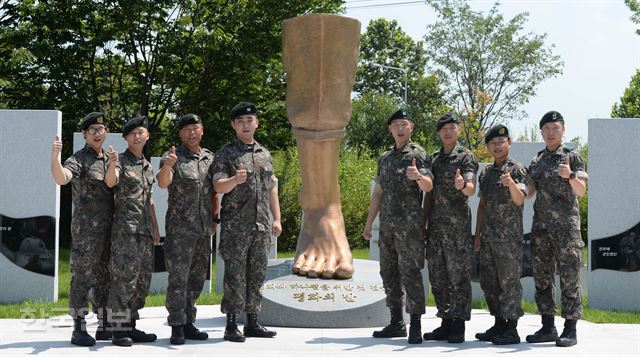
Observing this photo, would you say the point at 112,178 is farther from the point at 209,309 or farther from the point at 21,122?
the point at 21,122

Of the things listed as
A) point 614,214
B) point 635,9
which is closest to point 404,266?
point 614,214

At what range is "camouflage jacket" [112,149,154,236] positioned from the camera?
5.02 m

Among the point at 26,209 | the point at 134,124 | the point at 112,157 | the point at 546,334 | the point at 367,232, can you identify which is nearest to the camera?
the point at 112,157

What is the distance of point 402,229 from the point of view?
5.29m

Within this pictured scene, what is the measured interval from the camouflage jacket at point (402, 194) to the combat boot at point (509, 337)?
3.12 ft

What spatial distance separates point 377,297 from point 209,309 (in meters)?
2.22

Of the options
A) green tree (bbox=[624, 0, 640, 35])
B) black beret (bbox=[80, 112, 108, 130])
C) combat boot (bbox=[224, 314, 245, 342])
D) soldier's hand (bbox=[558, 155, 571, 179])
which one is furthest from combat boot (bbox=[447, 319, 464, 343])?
green tree (bbox=[624, 0, 640, 35])

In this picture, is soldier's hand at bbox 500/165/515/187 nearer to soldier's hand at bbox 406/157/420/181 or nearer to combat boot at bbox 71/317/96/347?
soldier's hand at bbox 406/157/420/181

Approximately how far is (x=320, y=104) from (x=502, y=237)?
2393mm

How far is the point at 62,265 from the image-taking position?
1300 cm

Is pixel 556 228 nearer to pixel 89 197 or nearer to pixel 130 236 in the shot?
pixel 130 236

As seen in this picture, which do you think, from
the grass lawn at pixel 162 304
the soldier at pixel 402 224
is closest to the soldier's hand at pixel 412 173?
the soldier at pixel 402 224

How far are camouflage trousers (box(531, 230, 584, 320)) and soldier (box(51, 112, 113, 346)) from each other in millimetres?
3064

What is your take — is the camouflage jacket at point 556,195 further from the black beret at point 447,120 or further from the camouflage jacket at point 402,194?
the camouflage jacket at point 402,194
